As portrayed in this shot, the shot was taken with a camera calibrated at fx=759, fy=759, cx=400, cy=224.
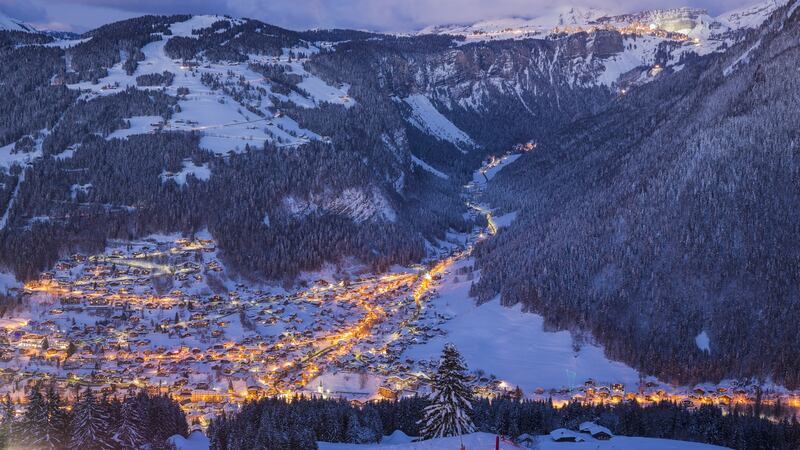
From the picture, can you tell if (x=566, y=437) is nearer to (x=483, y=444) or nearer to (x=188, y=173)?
(x=483, y=444)

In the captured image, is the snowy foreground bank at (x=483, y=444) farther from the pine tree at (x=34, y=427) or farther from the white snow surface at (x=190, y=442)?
the pine tree at (x=34, y=427)

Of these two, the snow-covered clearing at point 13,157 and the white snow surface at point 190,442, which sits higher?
the snow-covered clearing at point 13,157

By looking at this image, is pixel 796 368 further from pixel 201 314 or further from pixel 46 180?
pixel 46 180

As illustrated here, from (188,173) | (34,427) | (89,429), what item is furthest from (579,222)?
(34,427)

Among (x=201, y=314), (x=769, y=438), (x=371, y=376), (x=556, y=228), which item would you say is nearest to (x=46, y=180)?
(x=201, y=314)

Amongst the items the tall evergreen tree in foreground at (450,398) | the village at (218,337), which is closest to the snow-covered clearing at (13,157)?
the village at (218,337)
